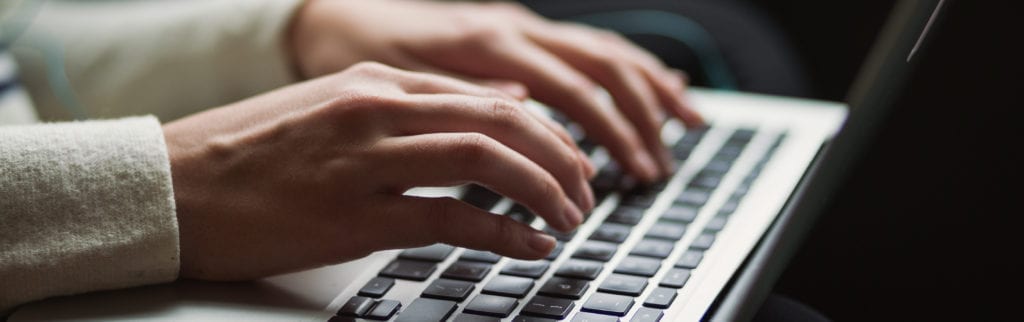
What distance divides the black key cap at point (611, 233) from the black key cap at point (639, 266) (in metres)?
0.03

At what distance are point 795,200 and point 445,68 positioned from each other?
1.17 ft

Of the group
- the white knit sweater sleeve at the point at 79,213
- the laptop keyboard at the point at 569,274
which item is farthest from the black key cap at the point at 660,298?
the white knit sweater sleeve at the point at 79,213

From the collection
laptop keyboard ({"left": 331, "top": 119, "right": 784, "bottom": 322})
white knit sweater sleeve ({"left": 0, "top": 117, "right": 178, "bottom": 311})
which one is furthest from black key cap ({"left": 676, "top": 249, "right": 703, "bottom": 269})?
white knit sweater sleeve ({"left": 0, "top": 117, "right": 178, "bottom": 311})

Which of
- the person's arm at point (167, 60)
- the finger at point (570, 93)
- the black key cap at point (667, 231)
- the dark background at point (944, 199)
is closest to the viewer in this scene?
the dark background at point (944, 199)

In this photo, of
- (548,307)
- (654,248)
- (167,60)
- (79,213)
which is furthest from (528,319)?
(167,60)

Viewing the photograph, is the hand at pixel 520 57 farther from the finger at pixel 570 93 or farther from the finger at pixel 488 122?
the finger at pixel 488 122

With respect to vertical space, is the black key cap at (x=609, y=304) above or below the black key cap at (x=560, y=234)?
below

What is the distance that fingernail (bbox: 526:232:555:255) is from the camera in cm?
49

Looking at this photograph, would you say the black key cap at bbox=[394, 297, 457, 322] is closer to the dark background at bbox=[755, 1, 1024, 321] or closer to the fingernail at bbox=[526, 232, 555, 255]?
the fingernail at bbox=[526, 232, 555, 255]

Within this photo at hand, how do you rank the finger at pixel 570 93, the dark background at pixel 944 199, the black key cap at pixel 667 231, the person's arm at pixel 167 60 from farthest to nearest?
1. the person's arm at pixel 167 60
2. the finger at pixel 570 93
3. the black key cap at pixel 667 231
4. the dark background at pixel 944 199

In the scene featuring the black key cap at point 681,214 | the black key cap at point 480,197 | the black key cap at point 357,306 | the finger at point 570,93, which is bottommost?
the black key cap at point 357,306

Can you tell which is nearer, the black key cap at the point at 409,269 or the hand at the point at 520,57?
the black key cap at the point at 409,269

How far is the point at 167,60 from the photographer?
0.85 meters

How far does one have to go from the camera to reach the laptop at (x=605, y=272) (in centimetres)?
45
